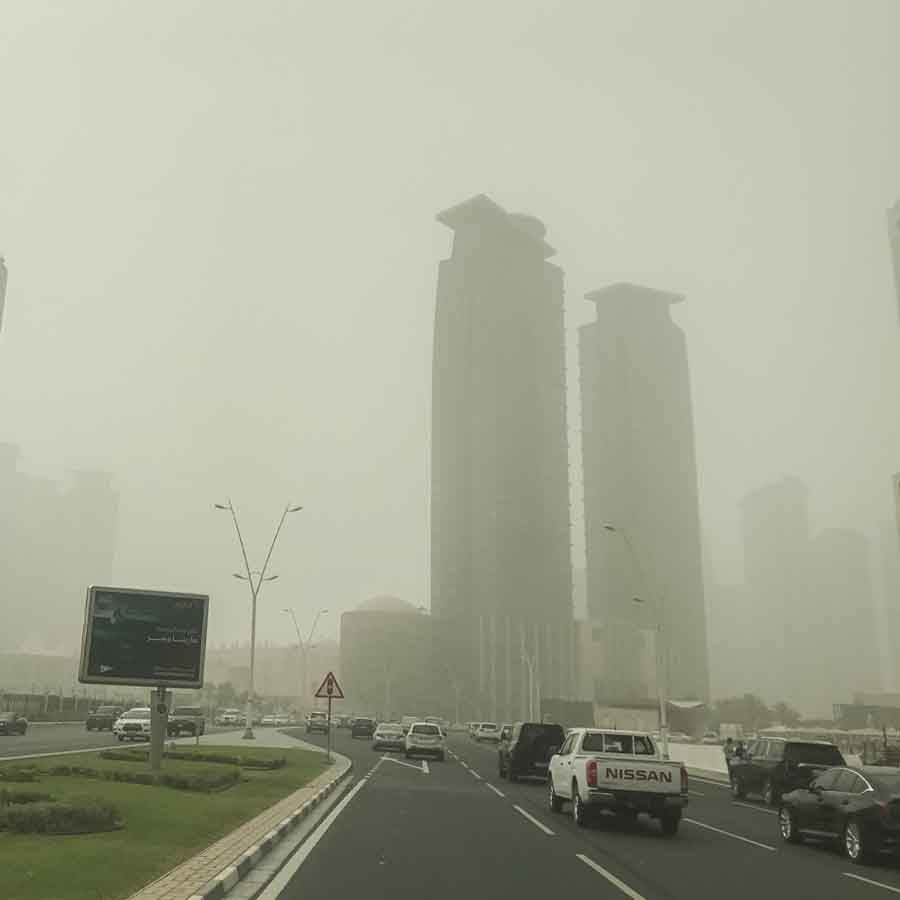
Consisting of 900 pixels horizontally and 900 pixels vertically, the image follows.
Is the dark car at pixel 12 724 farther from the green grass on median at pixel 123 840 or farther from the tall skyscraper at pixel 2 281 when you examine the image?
the tall skyscraper at pixel 2 281

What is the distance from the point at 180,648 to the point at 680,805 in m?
13.3

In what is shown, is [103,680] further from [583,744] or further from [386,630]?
[386,630]

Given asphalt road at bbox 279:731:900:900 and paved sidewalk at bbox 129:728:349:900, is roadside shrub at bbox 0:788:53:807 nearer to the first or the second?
paved sidewalk at bbox 129:728:349:900

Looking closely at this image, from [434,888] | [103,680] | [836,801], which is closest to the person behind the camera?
[434,888]

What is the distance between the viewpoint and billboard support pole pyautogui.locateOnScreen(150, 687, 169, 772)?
23219mm

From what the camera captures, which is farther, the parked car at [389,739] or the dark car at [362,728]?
the dark car at [362,728]

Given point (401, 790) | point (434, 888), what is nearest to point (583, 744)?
point (401, 790)

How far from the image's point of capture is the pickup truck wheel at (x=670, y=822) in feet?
58.9

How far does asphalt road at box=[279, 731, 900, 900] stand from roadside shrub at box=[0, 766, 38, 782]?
6.40m

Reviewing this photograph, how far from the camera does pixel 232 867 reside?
11.2 meters

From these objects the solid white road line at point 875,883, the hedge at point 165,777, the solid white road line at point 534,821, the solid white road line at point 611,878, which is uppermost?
the hedge at point 165,777

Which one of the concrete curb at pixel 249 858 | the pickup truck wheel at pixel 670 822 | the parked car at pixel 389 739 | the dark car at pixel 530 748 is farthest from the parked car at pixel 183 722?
the pickup truck wheel at pixel 670 822

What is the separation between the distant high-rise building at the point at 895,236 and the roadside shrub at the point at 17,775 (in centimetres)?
13793

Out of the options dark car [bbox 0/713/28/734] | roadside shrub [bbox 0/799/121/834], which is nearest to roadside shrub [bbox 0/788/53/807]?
roadside shrub [bbox 0/799/121/834]
